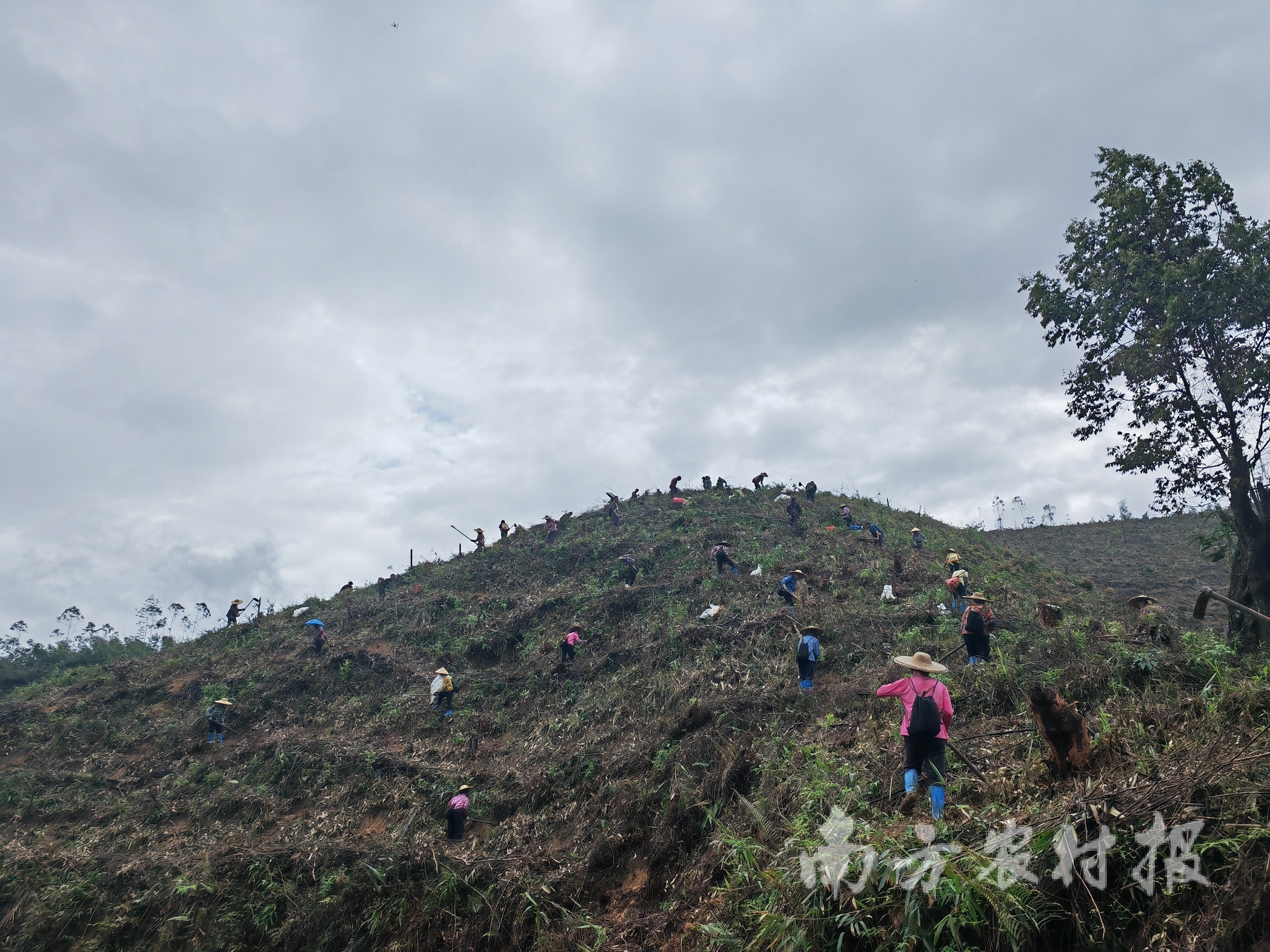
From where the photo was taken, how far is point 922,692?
6.60 metres

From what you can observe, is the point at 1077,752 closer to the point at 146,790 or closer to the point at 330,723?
the point at 330,723

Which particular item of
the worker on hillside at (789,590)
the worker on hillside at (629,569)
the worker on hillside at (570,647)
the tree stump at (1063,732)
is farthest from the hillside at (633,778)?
the worker on hillside at (789,590)

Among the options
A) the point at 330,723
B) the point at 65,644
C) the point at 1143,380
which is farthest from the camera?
the point at 65,644

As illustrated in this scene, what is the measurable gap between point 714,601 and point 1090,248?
1205 centimetres

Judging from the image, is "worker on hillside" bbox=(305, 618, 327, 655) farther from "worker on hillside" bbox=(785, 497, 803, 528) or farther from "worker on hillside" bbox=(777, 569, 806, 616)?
"worker on hillside" bbox=(785, 497, 803, 528)

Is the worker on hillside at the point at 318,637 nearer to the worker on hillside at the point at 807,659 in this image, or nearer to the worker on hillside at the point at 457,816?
the worker on hillside at the point at 457,816

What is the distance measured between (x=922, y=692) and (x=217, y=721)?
17511 mm

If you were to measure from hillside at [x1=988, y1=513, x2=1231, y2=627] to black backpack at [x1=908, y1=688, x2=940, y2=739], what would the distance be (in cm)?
1475

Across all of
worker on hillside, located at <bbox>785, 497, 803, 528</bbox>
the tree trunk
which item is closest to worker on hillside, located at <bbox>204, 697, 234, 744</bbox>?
worker on hillside, located at <bbox>785, 497, 803, 528</bbox>

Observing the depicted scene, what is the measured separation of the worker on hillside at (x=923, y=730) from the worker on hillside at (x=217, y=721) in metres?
16.9

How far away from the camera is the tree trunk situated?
10.5 metres

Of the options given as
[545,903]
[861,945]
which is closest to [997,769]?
[861,945]

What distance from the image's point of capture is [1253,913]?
12.4ft

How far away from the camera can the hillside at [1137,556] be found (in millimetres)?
22669
